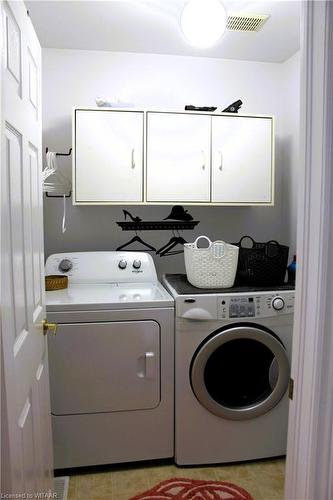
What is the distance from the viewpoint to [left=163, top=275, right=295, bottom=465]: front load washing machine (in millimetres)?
2000

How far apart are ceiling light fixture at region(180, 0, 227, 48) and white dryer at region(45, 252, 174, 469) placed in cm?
137

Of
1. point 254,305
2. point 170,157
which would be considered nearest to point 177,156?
point 170,157

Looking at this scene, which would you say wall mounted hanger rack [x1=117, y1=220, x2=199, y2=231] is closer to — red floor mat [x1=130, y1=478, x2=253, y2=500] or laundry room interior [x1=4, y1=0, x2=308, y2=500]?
laundry room interior [x1=4, y1=0, x2=308, y2=500]

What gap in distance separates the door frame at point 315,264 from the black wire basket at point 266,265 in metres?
1.29

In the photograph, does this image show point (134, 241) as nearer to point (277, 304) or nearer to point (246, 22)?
point (277, 304)

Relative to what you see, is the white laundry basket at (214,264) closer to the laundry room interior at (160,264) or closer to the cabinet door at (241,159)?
the laundry room interior at (160,264)

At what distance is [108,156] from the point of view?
2.31m

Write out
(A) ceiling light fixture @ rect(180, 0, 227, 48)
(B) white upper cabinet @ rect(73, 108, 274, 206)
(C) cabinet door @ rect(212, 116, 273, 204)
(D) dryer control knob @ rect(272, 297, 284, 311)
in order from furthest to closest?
(C) cabinet door @ rect(212, 116, 273, 204), (B) white upper cabinet @ rect(73, 108, 274, 206), (D) dryer control knob @ rect(272, 297, 284, 311), (A) ceiling light fixture @ rect(180, 0, 227, 48)

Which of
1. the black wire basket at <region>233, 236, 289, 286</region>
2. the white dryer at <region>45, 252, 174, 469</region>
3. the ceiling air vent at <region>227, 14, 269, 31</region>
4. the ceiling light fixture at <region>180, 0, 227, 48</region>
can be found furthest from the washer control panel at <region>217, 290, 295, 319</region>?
the ceiling air vent at <region>227, 14, 269, 31</region>

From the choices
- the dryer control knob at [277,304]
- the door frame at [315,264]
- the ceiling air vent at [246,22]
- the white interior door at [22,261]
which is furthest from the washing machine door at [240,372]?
the ceiling air vent at [246,22]

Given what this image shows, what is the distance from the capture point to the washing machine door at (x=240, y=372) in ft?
6.57

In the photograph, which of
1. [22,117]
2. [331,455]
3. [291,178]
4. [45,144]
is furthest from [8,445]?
[291,178]

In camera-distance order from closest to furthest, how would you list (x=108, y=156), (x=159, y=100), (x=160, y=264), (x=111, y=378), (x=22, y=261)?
1. (x=22, y=261)
2. (x=111, y=378)
3. (x=108, y=156)
4. (x=159, y=100)
5. (x=160, y=264)

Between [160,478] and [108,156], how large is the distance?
181cm
